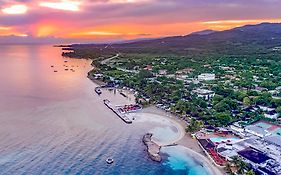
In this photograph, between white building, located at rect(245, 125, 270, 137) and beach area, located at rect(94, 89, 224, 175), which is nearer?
beach area, located at rect(94, 89, 224, 175)

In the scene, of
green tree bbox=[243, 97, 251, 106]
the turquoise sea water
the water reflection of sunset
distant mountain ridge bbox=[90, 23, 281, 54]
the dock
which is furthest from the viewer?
distant mountain ridge bbox=[90, 23, 281, 54]

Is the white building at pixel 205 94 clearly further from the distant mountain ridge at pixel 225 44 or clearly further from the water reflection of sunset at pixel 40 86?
the distant mountain ridge at pixel 225 44

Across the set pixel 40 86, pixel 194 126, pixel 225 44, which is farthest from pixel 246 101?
pixel 225 44

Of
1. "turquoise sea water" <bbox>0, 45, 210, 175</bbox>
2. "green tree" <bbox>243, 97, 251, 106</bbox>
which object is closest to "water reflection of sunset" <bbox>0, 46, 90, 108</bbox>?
"turquoise sea water" <bbox>0, 45, 210, 175</bbox>

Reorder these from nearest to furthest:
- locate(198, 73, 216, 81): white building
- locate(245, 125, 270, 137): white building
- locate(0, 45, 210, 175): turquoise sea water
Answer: locate(0, 45, 210, 175): turquoise sea water → locate(245, 125, 270, 137): white building → locate(198, 73, 216, 81): white building

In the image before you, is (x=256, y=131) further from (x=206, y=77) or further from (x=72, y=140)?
(x=206, y=77)

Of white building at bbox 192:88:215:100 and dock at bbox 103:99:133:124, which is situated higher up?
white building at bbox 192:88:215:100

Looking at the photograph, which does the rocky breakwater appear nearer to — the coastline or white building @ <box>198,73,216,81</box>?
the coastline
